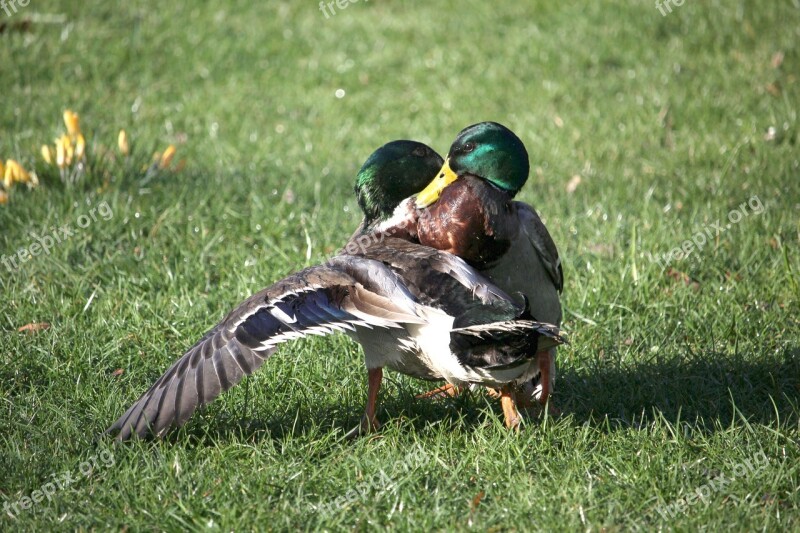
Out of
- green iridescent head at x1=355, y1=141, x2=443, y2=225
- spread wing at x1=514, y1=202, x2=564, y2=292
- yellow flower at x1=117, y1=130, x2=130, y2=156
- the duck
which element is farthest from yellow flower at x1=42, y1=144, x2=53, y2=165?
spread wing at x1=514, y1=202, x2=564, y2=292

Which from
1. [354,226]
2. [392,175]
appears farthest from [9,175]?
[392,175]

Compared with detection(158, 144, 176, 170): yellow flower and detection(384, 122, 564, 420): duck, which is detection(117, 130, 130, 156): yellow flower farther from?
detection(384, 122, 564, 420): duck

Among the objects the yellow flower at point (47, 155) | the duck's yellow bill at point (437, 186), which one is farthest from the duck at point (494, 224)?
the yellow flower at point (47, 155)

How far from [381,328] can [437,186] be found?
729 mm

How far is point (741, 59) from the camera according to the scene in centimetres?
759

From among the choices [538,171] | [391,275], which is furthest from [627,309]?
[538,171]

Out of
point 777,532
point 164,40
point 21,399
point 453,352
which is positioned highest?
point 164,40

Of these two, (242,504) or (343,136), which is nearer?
(242,504)

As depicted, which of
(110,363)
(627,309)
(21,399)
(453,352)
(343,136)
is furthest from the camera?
(343,136)

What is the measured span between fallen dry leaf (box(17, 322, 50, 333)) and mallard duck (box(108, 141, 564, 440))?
3.90ft

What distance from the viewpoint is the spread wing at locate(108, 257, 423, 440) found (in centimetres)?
328

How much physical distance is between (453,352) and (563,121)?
4265 millimetres

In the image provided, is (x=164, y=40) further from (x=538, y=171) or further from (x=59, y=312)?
(x=59, y=312)

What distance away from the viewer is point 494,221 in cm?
372
